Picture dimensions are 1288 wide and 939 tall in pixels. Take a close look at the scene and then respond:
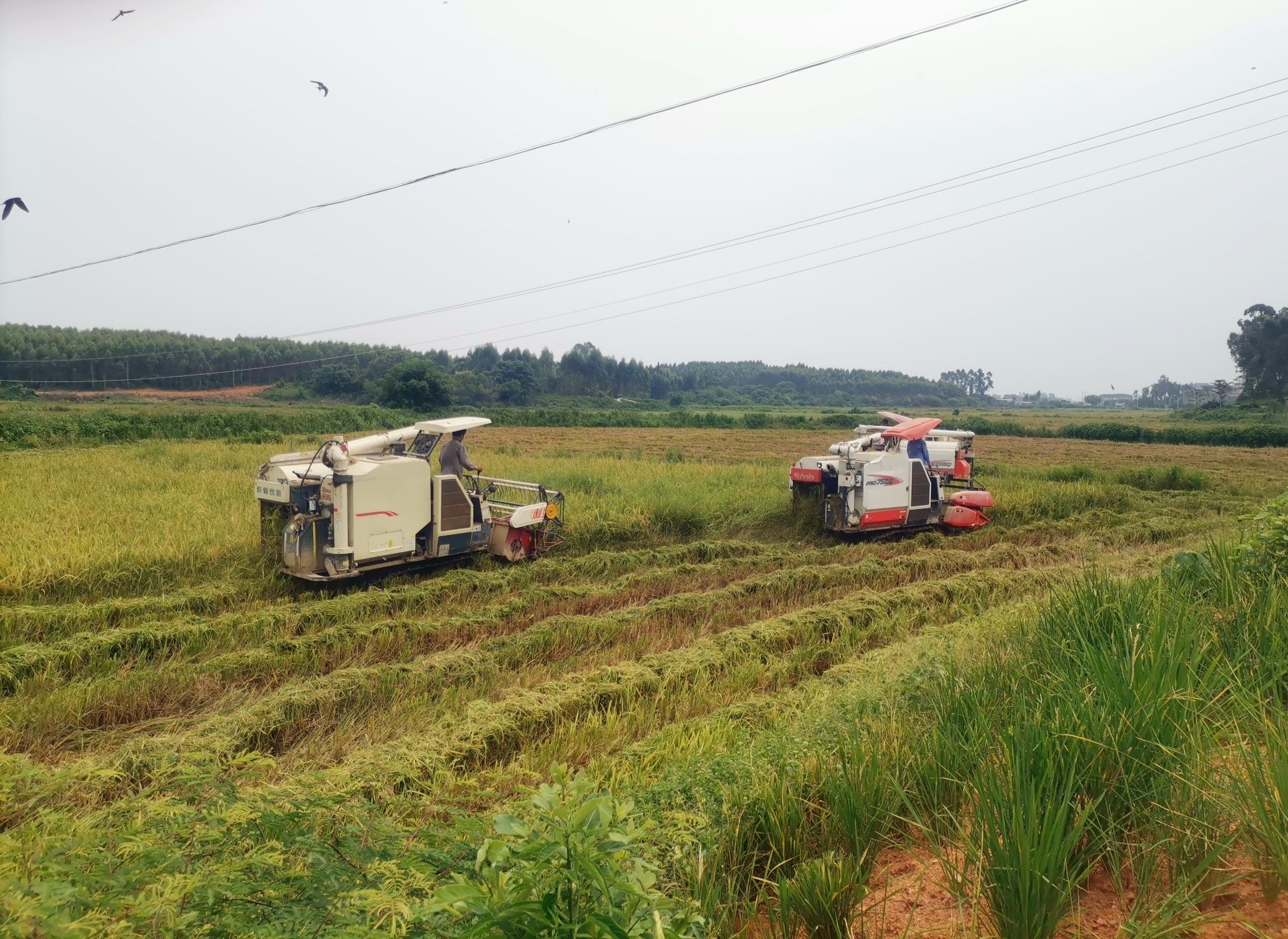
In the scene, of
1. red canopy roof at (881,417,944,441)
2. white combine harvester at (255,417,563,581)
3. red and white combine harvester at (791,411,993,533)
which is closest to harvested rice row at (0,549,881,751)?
white combine harvester at (255,417,563,581)

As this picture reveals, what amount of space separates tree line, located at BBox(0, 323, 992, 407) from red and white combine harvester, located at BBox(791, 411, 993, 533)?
924 inches

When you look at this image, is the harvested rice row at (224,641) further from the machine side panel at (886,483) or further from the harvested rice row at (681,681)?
the machine side panel at (886,483)

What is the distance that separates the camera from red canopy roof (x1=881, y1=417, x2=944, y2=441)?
1231 cm

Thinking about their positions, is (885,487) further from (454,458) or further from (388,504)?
(388,504)

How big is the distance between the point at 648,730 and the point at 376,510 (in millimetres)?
5120

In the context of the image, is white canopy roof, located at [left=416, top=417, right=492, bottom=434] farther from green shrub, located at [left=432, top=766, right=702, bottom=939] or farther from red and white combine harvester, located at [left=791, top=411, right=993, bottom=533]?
green shrub, located at [left=432, top=766, right=702, bottom=939]

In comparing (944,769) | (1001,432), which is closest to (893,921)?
(944,769)

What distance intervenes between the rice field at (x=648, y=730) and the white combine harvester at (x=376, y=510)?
50cm

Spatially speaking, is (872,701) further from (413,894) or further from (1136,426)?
(1136,426)

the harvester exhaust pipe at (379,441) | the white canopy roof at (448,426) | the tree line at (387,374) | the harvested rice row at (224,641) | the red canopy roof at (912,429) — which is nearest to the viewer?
the harvested rice row at (224,641)

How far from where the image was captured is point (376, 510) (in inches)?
343

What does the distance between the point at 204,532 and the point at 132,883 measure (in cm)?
927

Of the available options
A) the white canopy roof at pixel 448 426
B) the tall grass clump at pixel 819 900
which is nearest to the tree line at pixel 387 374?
the white canopy roof at pixel 448 426

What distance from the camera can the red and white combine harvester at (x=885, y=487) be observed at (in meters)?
12.0
